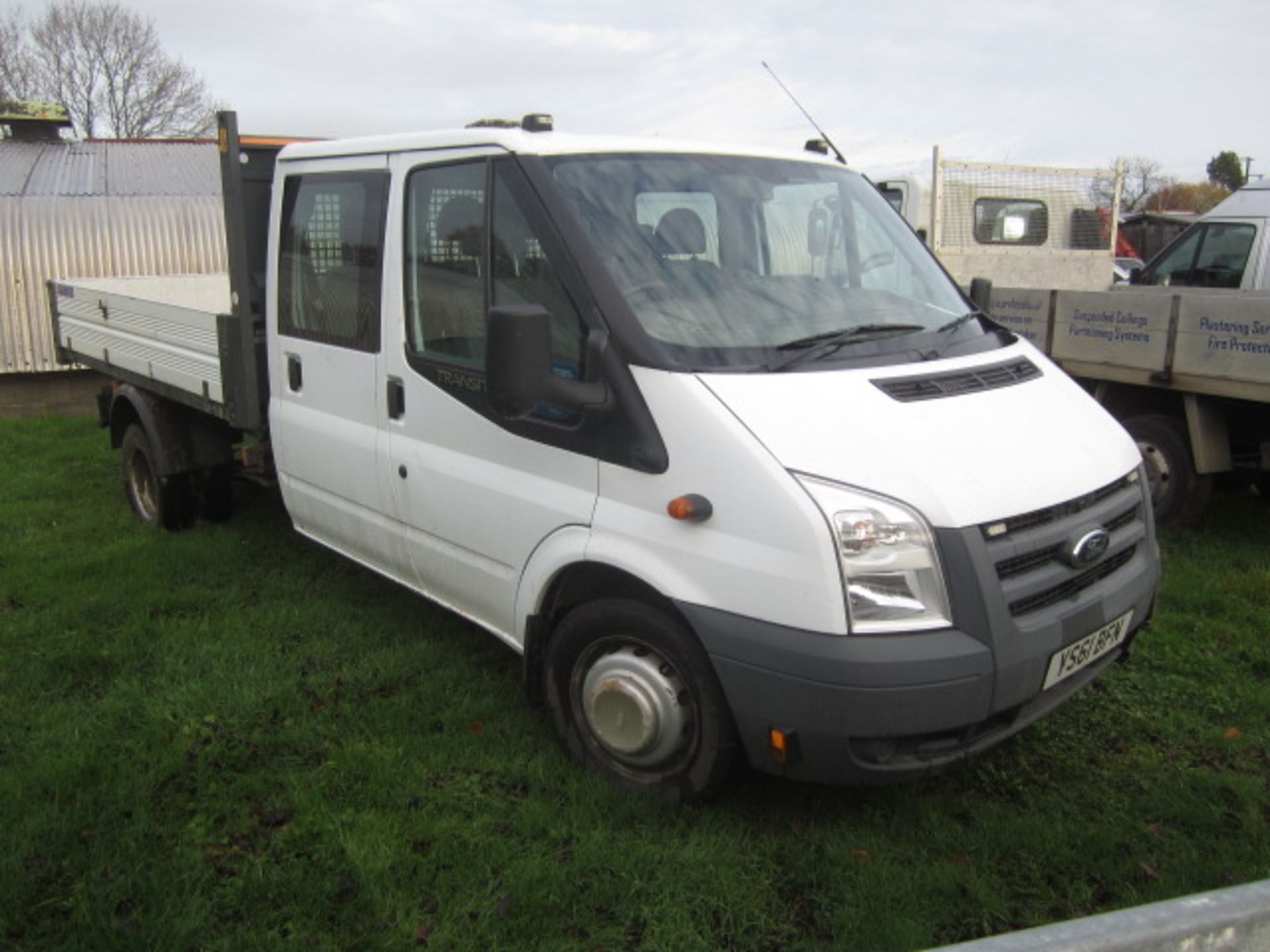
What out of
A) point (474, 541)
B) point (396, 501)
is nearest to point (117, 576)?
point (396, 501)

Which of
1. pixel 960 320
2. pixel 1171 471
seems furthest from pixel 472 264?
pixel 1171 471

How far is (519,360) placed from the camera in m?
3.17

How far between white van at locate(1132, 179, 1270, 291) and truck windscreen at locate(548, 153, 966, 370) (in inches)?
222

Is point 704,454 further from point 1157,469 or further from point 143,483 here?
point 143,483

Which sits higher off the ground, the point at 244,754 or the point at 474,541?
the point at 474,541

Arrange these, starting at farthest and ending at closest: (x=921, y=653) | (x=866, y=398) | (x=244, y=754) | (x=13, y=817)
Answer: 1. (x=244, y=754)
2. (x=13, y=817)
3. (x=866, y=398)
4. (x=921, y=653)

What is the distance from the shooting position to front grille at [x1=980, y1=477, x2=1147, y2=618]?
3.05 meters

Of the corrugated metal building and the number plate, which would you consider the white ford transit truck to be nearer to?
the number plate

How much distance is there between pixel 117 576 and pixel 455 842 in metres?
3.33

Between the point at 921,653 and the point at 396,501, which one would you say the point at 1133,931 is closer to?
the point at 921,653

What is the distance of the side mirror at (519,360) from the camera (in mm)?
3148

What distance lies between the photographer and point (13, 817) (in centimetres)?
346

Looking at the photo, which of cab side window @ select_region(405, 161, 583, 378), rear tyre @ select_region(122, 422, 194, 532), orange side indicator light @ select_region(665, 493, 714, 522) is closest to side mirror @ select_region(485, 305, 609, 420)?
cab side window @ select_region(405, 161, 583, 378)

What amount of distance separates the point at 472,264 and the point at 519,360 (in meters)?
0.89
